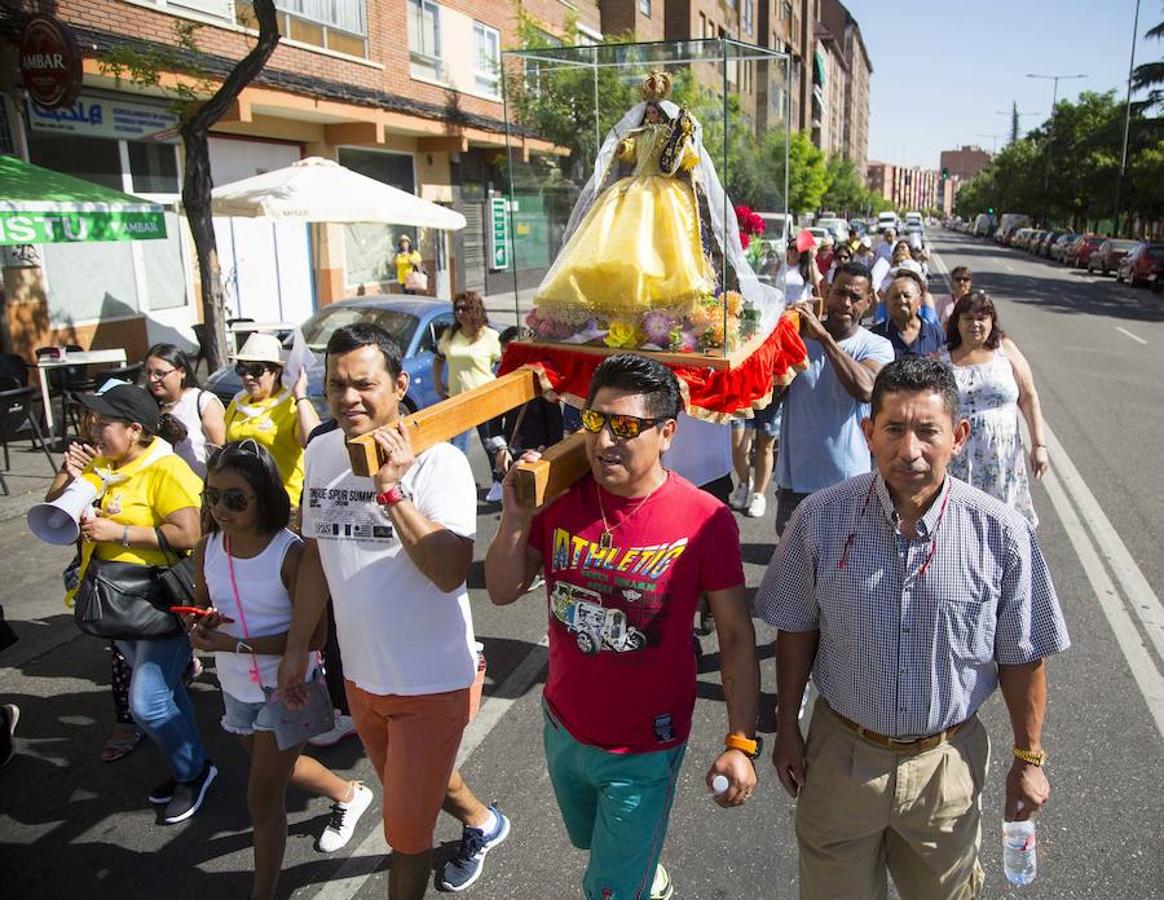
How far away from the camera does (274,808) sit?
3.03 meters

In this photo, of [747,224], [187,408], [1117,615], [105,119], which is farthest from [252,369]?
[105,119]

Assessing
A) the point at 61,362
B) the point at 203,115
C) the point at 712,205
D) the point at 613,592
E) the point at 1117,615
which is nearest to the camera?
the point at 613,592

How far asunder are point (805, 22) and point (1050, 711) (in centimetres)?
6397

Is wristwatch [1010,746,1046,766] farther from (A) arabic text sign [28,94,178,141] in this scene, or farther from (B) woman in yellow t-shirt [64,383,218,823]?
(A) arabic text sign [28,94,178,141]

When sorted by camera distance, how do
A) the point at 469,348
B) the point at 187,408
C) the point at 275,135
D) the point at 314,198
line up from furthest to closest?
the point at 275,135, the point at 314,198, the point at 469,348, the point at 187,408

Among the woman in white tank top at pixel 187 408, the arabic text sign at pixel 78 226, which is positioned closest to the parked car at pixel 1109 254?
the arabic text sign at pixel 78 226

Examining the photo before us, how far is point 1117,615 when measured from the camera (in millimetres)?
5492

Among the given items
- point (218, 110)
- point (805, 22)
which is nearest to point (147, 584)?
point (218, 110)

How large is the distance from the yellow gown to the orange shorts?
1.71m

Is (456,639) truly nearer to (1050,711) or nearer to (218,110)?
(1050,711)

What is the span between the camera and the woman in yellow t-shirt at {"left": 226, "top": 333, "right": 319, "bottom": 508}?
190 inches

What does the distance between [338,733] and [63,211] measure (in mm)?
6775

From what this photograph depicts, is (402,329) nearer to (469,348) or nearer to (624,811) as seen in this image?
(469,348)

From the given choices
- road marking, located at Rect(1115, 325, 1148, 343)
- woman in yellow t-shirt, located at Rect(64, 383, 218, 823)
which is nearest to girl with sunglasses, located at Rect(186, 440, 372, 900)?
woman in yellow t-shirt, located at Rect(64, 383, 218, 823)
